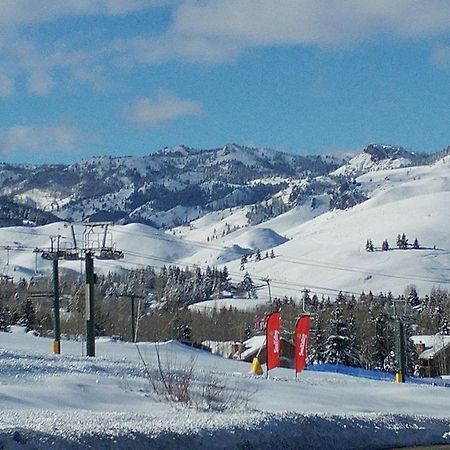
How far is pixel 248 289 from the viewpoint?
19688 cm

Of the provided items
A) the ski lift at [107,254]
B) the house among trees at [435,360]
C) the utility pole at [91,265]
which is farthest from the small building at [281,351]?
the utility pole at [91,265]

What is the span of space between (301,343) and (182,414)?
79.6ft

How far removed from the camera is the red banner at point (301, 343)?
3644 centimetres

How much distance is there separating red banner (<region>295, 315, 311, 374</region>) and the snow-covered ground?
9.84 meters

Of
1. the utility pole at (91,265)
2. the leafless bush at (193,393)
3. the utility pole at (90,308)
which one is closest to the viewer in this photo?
the leafless bush at (193,393)

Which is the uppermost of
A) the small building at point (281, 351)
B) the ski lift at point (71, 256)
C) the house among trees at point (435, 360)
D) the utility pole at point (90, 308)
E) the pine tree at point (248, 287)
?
the pine tree at point (248, 287)

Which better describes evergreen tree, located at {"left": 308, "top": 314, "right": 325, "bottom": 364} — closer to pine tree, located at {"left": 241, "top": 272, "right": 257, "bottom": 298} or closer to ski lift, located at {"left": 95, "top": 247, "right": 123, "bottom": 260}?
ski lift, located at {"left": 95, "top": 247, "right": 123, "bottom": 260}

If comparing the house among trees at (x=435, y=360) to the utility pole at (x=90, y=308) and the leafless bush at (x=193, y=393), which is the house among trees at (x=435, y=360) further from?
the leafless bush at (x=193, y=393)

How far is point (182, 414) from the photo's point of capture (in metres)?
13.6

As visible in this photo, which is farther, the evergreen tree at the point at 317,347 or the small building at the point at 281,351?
the evergreen tree at the point at 317,347

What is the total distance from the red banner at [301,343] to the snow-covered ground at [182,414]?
9841mm

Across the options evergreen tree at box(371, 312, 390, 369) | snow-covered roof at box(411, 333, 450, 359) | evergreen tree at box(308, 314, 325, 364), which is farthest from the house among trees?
evergreen tree at box(308, 314, 325, 364)

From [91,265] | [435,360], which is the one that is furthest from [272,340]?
[435,360]

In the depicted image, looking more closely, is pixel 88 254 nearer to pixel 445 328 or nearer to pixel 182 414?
pixel 182 414
